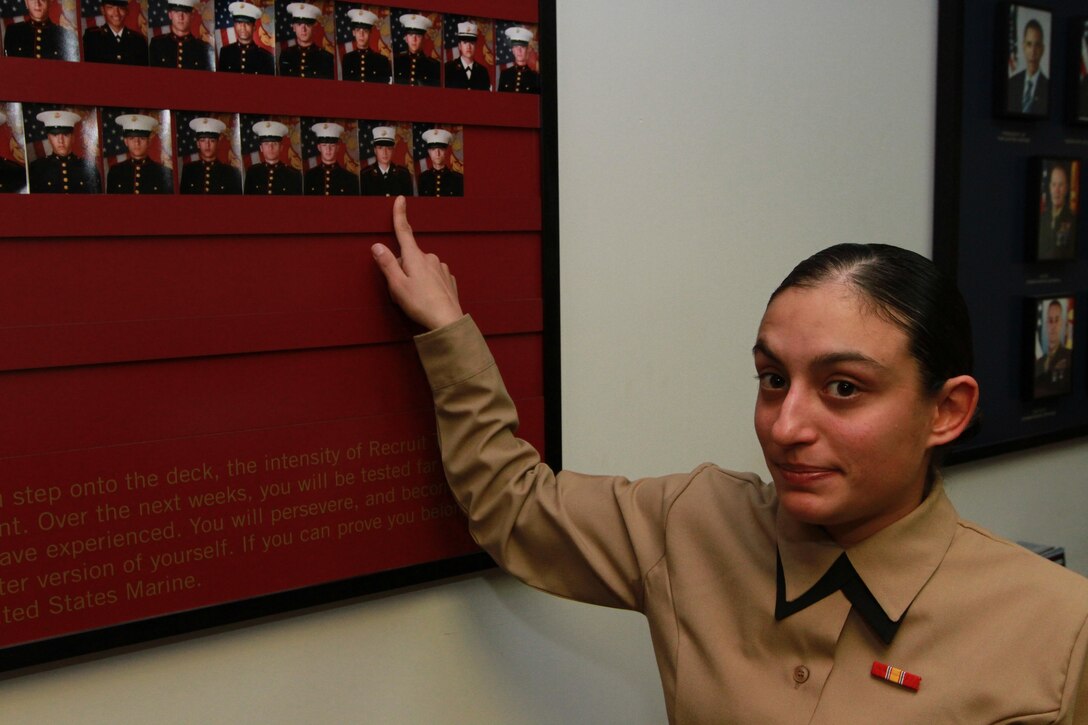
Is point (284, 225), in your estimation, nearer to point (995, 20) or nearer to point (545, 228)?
point (545, 228)

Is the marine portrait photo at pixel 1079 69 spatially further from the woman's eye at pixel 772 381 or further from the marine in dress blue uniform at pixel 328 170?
the marine in dress blue uniform at pixel 328 170

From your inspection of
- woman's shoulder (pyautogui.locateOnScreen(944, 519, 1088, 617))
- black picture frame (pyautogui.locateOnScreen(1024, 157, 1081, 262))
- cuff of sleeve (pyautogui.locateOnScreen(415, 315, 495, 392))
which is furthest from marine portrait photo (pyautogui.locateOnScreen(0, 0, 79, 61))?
black picture frame (pyautogui.locateOnScreen(1024, 157, 1081, 262))

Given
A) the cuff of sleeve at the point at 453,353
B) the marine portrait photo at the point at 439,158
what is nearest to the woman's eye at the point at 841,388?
the cuff of sleeve at the point at 453,353

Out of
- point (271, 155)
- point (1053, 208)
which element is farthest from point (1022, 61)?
point (271, 155)

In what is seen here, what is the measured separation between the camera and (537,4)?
115 centimetres

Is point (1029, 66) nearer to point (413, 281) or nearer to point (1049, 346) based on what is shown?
point (1049, 346)

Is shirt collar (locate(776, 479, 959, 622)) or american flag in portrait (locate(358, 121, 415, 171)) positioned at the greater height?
american flag in portrait (locate(358, 121, 415, 171))

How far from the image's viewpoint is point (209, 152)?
958mm

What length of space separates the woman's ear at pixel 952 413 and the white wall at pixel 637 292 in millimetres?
471

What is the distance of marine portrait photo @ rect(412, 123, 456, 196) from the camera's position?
1.09 m

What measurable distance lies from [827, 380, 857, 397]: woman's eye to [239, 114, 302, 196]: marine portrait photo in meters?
0.61

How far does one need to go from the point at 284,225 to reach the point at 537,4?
44 centimetres

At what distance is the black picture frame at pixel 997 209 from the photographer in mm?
1645

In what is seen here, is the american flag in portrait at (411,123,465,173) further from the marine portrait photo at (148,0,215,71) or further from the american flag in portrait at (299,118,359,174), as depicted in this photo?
the marine portrait photo at (148,0,215,71)
